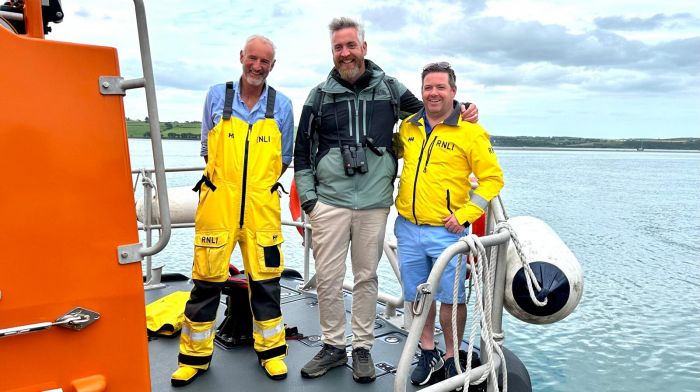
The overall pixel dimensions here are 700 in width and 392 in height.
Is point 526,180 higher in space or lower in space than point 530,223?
lower

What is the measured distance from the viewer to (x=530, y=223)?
9.31 feet

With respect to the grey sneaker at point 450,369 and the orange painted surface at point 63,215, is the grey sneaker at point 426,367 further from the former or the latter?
the orange painted surface at point 63,215

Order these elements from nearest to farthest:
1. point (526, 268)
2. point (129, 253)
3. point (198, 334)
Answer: point (129, 253) → point (526, 268) → point (198, 334)

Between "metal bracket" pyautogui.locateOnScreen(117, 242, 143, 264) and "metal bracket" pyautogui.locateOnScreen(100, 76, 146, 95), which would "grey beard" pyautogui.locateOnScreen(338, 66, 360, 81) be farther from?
"metal bracket" pyautogui.locateOnScreen(117, 242, 143, 264)

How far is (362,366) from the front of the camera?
2855mm

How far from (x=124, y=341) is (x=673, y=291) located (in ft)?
34.1

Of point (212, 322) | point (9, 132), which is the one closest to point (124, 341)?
point (9, 132)

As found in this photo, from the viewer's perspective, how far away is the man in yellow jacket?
266 cm

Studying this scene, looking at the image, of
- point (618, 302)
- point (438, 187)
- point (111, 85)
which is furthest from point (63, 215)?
point (618, 302)

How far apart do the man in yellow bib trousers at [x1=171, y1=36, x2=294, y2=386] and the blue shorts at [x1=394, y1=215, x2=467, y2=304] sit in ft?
2.12

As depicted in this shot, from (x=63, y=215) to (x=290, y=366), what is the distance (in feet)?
5.69

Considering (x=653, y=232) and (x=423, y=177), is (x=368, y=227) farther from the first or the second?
(x=653, y=232)

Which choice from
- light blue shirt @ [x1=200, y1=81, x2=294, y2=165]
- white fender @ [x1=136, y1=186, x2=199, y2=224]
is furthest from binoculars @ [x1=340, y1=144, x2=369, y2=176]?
white fender @ [x1=136, y1=186, x2=199, y2=224]

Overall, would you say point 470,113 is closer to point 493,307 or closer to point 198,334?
point 493,307
